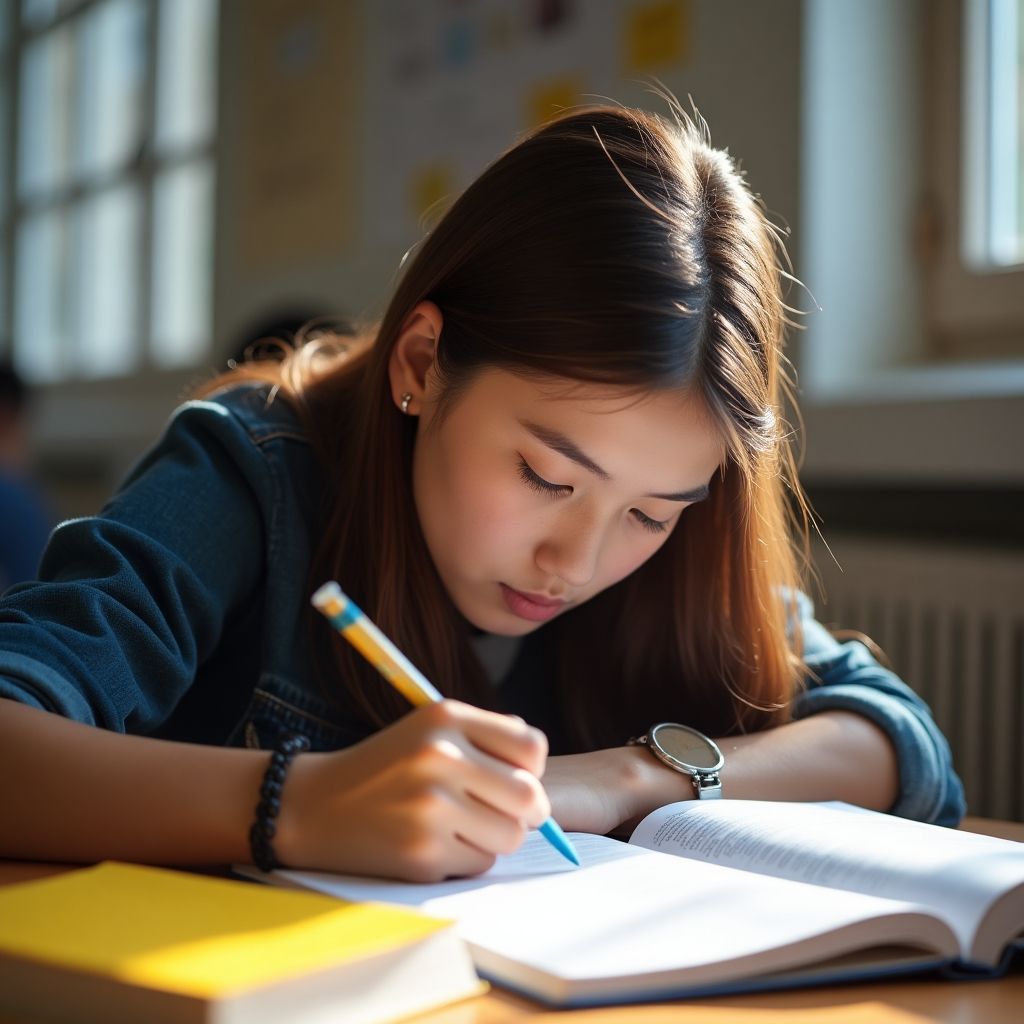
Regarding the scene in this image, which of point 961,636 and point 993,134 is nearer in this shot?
point 961,636

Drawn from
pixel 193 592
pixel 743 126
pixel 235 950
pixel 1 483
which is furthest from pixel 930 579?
pixel 1 483

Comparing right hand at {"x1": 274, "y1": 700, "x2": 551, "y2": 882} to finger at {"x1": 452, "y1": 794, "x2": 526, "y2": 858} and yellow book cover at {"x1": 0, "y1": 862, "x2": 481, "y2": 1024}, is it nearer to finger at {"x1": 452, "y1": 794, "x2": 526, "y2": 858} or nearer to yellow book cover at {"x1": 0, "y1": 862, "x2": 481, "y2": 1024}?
finger at {"x1": 452, "y1": 794, "x2": 526, "y2": 858}

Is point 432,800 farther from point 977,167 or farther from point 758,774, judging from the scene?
point 977,167

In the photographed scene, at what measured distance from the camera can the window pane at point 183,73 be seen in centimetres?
425

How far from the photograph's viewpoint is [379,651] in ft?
2.53

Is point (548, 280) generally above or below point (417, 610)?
above

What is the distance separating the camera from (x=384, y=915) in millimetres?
626

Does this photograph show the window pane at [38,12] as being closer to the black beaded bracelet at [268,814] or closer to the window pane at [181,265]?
the window pane at [181,265]

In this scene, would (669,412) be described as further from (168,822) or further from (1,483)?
(1,483)

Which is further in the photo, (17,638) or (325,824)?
(17,638)

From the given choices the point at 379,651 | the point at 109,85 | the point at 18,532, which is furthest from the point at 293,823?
the point at 109,85

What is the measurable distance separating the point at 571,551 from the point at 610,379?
0.14 m

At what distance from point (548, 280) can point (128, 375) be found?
3774mm

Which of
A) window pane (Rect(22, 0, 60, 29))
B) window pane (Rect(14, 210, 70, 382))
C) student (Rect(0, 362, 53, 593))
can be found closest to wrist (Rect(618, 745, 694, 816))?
student (Rect(0, 362, 53, 593))
